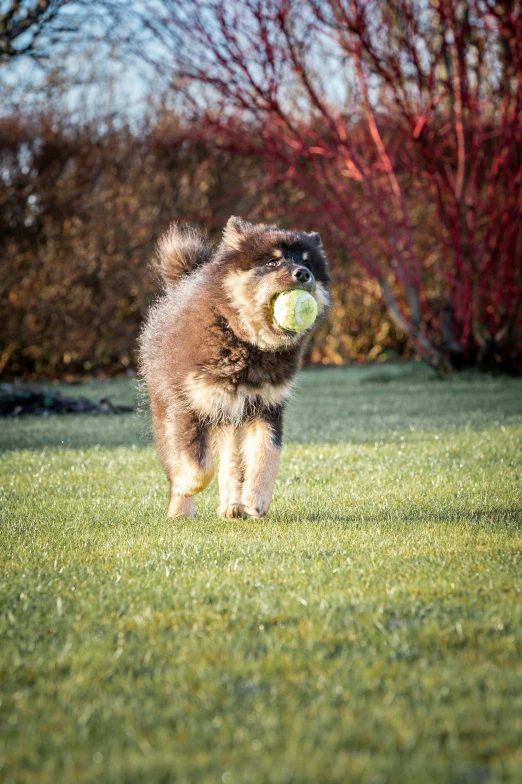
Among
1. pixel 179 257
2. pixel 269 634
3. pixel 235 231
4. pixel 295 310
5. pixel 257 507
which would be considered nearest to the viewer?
pixel 269 634

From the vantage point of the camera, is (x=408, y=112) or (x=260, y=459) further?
(x=408, y=112)

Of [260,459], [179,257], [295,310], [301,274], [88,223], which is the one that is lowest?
[260,459]

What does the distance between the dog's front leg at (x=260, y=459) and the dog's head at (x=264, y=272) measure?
1.38 feet

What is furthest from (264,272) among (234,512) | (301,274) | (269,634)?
(269,634)

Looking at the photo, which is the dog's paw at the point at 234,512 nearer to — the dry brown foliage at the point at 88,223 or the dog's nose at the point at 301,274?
the dog's nose at the point at 301,274

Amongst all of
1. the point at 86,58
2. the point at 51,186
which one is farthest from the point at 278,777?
the point at 86,58

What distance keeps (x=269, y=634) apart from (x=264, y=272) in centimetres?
217

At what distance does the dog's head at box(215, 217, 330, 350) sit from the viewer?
412cm

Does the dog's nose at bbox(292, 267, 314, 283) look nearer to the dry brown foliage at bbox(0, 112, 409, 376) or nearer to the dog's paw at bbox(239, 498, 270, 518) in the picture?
the dog's paw at bbox(239, 498, 270, 518)

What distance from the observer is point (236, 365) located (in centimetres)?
418

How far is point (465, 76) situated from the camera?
36.9ft

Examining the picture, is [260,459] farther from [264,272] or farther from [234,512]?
[264,272]

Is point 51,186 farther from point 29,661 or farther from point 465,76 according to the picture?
point 29,661

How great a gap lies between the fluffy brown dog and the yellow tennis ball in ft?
0.15
